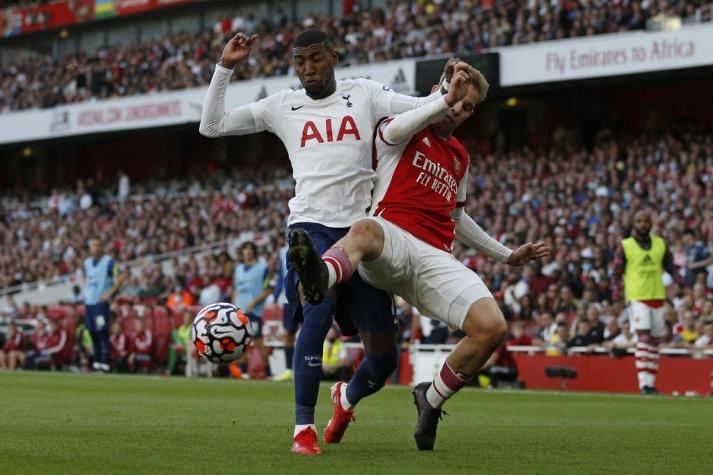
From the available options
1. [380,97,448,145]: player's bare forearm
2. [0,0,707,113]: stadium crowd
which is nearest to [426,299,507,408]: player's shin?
[380,97,448,145]: player's bare forearm

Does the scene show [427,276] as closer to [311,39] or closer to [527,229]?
[311,39]

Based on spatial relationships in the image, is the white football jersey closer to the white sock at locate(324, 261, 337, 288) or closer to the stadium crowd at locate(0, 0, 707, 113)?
the white sock at locate(324, 261, 337, 288)

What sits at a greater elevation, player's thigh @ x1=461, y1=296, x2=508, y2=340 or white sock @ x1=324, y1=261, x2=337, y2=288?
white sock @ x1=324, y1=261, x2=337, y2=288

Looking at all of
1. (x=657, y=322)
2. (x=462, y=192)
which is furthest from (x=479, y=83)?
(x=657, y=322)

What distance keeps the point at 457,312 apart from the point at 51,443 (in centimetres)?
227

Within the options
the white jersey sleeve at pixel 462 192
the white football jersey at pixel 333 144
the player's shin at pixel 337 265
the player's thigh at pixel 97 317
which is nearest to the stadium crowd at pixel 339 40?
the player's thigh at pixel 97 317

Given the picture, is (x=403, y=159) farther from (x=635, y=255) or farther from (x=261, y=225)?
(x=261, y=225)

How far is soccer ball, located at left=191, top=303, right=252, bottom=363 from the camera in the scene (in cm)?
735

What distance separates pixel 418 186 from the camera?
279 inches

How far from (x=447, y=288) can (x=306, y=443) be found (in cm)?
109

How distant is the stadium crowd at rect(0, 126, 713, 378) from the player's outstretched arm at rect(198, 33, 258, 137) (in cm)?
1069

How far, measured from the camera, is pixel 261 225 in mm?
32312

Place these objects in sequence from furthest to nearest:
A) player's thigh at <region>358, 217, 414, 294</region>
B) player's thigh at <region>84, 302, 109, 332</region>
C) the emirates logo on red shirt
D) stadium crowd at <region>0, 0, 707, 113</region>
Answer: stadium crowd at <region>0, 0, 707, 113</region> → player's thigh at <region>84, 302, 109, 332</region> → the emirates logo on red shirt → player's thigh at <region>358, 217, 414, 294</region>

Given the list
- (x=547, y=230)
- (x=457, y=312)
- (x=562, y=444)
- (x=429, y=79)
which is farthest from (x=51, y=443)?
(x=429, y=79)
